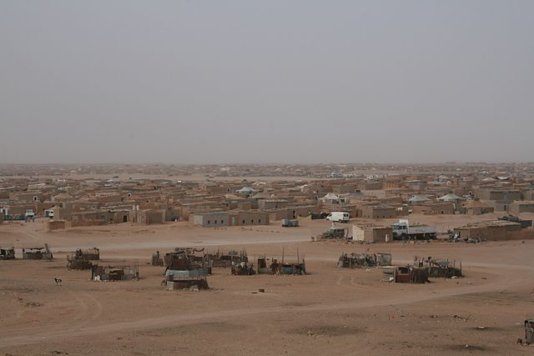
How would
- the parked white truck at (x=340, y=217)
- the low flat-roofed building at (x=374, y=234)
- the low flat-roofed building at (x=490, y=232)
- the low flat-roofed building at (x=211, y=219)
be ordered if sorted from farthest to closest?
1. the parked white truck at (x=340, y=217)
2. the low flat-roofed building at (x=211, y=219)
3. the low flat-roofed building at (x=490, y=232)
4. the low flat-roofed building at (x=374, y=234)

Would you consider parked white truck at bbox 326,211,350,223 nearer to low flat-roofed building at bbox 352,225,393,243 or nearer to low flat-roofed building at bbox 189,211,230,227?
low flat-roofed building at bbox 189,211,230,227

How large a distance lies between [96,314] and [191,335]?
14.8 feet

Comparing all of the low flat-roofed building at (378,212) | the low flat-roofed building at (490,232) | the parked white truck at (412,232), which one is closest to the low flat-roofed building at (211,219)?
A: the low flat-roofed building at (378,212)

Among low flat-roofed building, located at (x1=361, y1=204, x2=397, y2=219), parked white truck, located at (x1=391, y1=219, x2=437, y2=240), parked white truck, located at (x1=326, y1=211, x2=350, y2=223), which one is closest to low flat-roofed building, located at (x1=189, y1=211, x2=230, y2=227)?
parked white truck, located at (x1=326, y1=211, x2=350, y2=223)

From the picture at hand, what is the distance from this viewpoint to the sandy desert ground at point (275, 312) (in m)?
21.3

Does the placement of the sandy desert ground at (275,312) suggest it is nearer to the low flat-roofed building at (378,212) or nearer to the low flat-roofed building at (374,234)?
the low flat-roofed building at (374,234)

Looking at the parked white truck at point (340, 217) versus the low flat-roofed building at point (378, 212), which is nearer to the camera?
the parked white truck at point (340, 217)

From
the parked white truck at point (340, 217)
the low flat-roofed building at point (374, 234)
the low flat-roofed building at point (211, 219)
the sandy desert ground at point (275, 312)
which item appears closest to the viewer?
the sandy desert ground at point (275, 312)

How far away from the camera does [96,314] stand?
2545 centimetres

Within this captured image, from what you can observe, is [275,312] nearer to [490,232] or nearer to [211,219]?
[490,232]

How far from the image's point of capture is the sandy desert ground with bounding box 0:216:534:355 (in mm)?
21281

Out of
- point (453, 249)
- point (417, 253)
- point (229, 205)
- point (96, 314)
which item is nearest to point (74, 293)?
point (96, 314)

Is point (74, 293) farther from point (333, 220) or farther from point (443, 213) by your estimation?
point (443, 213)

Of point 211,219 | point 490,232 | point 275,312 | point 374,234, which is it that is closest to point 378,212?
point 211,219
